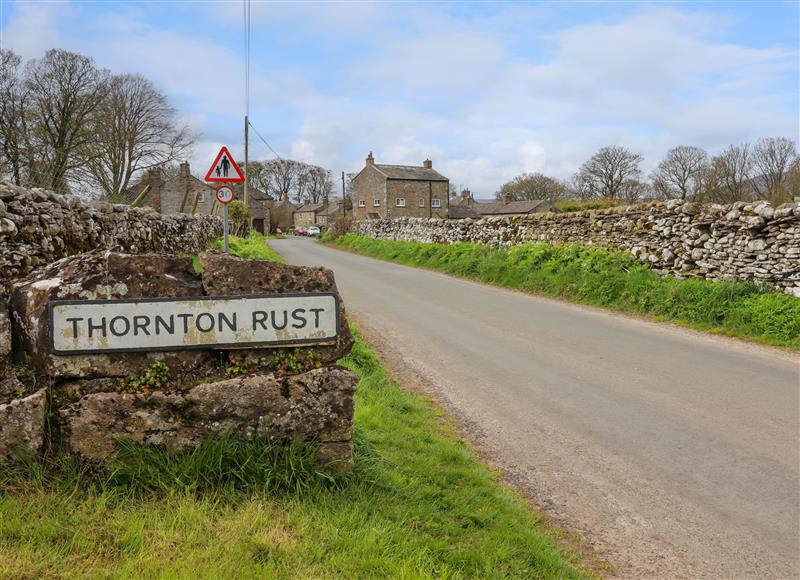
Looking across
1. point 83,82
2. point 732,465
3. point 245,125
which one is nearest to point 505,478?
point 732,465

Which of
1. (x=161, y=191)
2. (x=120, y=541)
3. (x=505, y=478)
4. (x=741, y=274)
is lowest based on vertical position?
(x=505, y=478)

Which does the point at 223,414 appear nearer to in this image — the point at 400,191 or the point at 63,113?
the point at 63,113

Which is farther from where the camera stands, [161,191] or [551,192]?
[551,192]

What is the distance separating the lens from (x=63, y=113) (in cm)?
3428

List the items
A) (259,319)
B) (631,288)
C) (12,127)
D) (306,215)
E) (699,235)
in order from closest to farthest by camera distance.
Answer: (259,319)
(699,235)
(631,288)
(12,127)
(306,215)

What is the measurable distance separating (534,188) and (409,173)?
23688mm

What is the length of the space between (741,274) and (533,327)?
4.27 meters

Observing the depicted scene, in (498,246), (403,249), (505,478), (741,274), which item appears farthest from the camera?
(403,249)

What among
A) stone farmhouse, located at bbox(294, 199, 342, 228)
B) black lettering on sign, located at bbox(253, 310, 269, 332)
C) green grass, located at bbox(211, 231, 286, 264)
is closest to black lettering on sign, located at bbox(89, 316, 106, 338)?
black lettering on sign, located at bbox(253, 310, 269, 332)

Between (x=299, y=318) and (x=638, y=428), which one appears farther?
(x=638, y=428)

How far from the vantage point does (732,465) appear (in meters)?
4.71

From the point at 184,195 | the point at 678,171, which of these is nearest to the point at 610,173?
the point at 678,171

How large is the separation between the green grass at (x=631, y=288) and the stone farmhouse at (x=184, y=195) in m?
18.8

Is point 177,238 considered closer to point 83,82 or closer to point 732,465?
point 732,465
